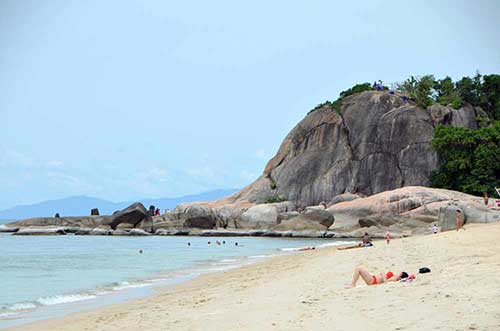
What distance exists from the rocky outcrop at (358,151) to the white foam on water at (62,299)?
164 feet

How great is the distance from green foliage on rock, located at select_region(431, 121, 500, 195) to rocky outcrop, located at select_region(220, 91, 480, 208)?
13.7 feet

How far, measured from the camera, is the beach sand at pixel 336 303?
31.3 feet

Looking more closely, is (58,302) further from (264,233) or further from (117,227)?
(117,227)

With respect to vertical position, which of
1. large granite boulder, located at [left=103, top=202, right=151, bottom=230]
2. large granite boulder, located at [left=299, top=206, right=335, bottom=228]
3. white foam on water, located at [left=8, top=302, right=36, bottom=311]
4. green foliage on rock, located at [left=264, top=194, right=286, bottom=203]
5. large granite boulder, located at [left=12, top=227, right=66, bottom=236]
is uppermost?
green foliage on rock, located at [left=264, top=194, right=286, bottom=203]

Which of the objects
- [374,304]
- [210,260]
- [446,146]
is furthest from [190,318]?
[446,146]

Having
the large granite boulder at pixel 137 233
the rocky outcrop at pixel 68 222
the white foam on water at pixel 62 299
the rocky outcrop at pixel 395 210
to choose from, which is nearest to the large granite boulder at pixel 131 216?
the large granite boulder at pixel 137 233

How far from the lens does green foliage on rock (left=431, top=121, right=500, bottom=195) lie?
61938 mm

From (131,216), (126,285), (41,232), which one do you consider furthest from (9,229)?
(126,285)

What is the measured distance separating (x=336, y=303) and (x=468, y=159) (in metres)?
55.6

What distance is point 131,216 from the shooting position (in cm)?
6706

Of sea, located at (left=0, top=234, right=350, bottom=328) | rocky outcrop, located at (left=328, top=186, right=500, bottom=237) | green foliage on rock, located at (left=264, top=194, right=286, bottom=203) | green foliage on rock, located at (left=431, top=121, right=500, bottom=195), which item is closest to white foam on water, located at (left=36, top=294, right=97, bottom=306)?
sea, located at (left=0, top=234, right=350, bottom=328)

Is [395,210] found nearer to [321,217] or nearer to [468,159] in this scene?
[321,217]

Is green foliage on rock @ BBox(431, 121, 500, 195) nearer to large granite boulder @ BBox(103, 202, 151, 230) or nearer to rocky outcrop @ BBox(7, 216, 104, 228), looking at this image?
large granite boulder @ BBox(103, 202, 151, 230)

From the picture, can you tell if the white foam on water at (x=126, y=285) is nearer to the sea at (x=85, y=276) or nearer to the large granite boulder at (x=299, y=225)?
the sea at (x=85, y=276)
